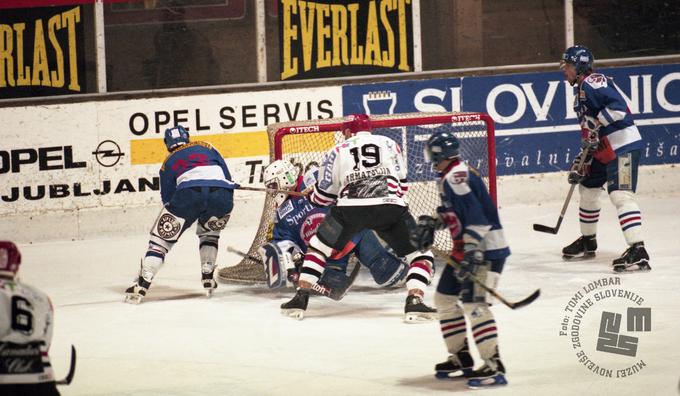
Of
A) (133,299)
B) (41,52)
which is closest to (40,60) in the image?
(41,52)

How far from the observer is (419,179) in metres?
8.96

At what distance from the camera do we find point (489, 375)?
5.02 m

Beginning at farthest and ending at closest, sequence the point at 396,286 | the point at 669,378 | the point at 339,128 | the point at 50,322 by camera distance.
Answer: the point at 339,128
the point at 396,286
the point at 669,378
the point at 50,322

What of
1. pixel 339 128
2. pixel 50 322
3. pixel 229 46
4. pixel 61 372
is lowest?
pixel 61 372

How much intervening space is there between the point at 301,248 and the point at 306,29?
2.81 m

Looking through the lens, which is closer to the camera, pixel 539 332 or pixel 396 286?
pixel 539 332

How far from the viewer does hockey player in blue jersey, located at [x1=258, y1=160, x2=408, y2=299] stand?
274 inches

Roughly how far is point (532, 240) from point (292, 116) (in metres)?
2.11

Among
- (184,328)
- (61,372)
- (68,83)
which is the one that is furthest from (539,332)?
(68,83)

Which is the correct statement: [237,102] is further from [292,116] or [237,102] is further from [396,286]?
[396,286]

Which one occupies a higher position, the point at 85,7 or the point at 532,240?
the point at 85,7

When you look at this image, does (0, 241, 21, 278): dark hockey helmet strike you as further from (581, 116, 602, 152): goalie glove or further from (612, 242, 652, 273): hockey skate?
(581, 116, 602, 152): goalie glove

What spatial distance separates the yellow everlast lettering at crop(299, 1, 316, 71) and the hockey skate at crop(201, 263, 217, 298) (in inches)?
110

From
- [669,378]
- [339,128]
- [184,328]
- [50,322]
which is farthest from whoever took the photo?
[339,128]
